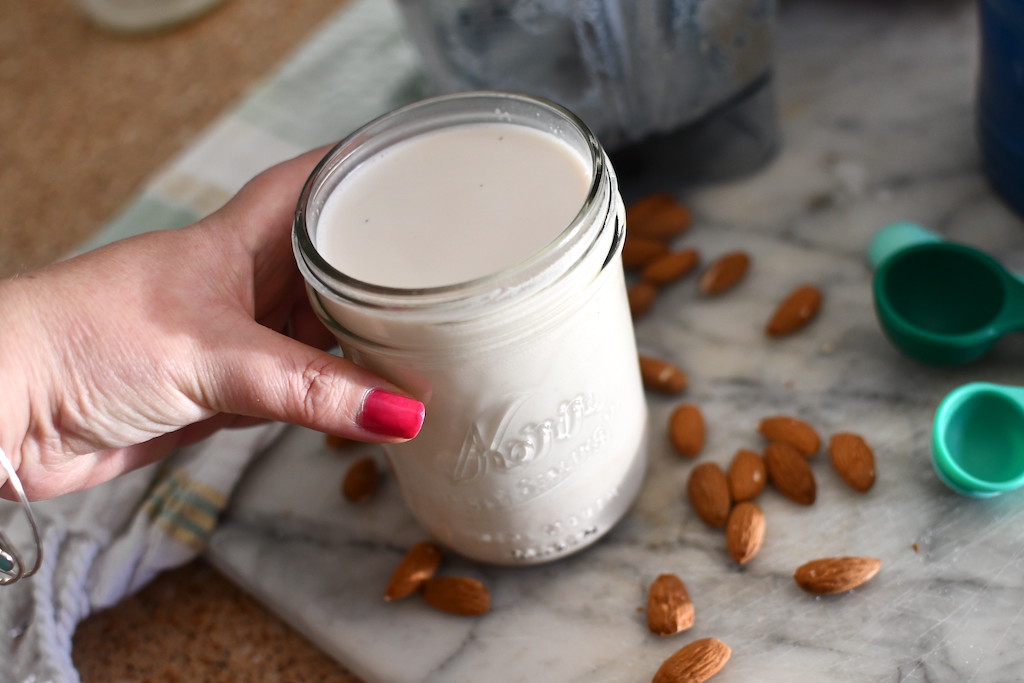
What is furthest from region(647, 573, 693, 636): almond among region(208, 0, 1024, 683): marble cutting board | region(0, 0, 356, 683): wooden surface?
region(0, 0, 356, 683): wooden surface

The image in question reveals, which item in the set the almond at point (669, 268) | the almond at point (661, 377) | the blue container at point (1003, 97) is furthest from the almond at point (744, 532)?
the blue container at point (1003, 97)

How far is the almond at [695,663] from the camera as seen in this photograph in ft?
1.81

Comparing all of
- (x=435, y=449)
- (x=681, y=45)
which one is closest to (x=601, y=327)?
(x=435, y=449)

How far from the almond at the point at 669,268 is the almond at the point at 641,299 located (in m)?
0.01

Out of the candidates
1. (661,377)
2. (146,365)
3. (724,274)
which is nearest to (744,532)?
(661,377)

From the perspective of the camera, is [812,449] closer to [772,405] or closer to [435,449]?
[772,405]

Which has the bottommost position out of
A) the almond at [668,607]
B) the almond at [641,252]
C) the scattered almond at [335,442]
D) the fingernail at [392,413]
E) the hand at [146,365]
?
the almond at [668,607]

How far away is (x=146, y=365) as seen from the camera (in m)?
0.49

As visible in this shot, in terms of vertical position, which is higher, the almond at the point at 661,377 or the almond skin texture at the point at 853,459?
the almond at the point at 661,377

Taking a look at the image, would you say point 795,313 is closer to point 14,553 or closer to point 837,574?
point 837,574

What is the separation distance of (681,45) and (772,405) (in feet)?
0.98

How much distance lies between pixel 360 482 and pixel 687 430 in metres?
0.25

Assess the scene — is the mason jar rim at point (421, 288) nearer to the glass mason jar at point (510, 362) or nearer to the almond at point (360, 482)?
the glass mason jar at point (510, 362)

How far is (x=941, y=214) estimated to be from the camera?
787 mm
